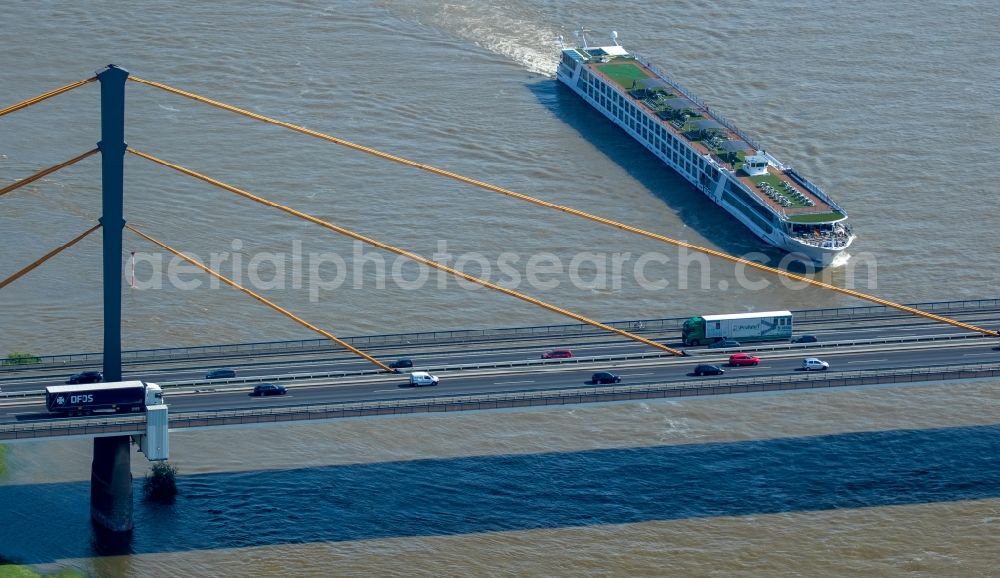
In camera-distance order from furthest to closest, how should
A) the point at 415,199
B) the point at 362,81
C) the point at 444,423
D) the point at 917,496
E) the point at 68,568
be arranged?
the point at 362,81 < the point at 415,199 < the point at 444,423 < the point at 917,496 < the point at 68,568

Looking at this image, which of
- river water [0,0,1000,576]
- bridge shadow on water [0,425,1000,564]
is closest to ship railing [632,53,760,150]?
river water [0,0,1000,576]

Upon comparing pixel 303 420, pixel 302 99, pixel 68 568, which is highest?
pixel 302 99

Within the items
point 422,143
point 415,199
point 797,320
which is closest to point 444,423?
point 797,320

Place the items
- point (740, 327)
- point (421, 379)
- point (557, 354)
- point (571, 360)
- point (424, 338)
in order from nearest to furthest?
point (421, 379)
point (571, 360)
point (557, 354)
point (740, 327)
point (424, 338)

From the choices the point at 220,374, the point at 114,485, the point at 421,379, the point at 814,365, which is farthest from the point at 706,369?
the point at 114,485

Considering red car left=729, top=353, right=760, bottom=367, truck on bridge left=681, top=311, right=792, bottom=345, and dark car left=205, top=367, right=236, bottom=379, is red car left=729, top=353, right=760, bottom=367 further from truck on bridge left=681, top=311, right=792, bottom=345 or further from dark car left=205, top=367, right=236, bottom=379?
dark car left=205, top=367, right=236, bottom=379

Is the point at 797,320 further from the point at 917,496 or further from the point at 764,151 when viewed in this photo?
the point at 764,151

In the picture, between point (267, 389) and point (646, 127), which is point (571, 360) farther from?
point (646, 127)
